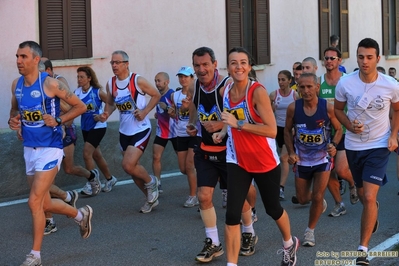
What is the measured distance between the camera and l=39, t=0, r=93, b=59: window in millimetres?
11883

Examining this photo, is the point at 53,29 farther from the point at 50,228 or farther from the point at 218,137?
the point at 218,137

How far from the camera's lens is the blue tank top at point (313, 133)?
25.7ft

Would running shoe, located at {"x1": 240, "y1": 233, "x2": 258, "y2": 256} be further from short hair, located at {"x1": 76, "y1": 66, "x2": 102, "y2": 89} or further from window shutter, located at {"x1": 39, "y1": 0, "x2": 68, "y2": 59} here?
window shutter, located at {"x1": 39, "y1": 0, "x2": 68, "y2": 59}

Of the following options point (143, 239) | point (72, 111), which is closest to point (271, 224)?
point (143, 239)

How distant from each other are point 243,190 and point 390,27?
1994 cm

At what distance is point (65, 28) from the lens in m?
12.2

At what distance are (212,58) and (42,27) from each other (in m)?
5.42

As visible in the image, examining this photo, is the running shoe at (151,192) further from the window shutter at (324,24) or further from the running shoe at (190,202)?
the window shutter at (324,24)

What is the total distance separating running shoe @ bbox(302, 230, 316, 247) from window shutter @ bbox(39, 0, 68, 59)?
19.9 ft

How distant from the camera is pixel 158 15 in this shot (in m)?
13.9

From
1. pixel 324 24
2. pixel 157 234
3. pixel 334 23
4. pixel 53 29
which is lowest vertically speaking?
pixel 157 234

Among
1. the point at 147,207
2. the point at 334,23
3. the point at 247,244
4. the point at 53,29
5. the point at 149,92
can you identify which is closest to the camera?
the point at 247,244

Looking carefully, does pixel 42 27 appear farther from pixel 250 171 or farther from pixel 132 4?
pixel 250 171

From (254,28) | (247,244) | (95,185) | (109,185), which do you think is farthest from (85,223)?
(254,28)
